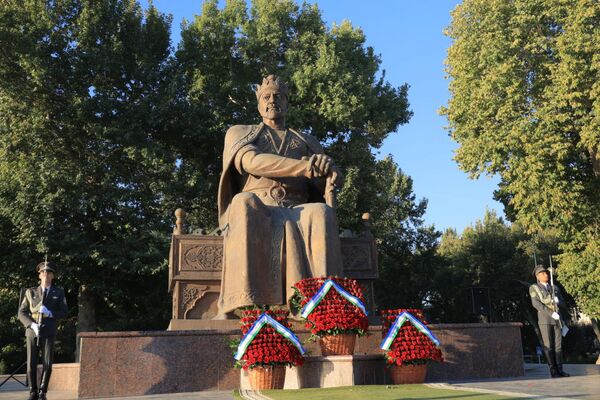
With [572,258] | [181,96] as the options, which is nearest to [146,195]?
[181,96]

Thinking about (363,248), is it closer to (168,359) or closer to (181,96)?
(168,359)

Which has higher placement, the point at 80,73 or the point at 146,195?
the point at 80,73

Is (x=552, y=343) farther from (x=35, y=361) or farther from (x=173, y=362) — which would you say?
(x=35, y=361)

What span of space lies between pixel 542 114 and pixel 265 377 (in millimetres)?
13932

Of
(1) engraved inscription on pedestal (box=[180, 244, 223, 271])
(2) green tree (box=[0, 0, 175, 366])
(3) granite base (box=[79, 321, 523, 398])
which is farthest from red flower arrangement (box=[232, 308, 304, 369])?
(2) green tree (box=[0, 0, 175, 366])

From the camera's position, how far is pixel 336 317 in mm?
7336

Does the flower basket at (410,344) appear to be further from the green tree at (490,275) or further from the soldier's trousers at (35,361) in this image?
the green tree at (490,275)

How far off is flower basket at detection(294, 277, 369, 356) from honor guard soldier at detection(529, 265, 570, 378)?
3.23 meters

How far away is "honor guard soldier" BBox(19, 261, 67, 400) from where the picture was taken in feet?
24.0

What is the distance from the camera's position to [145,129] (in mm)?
21812

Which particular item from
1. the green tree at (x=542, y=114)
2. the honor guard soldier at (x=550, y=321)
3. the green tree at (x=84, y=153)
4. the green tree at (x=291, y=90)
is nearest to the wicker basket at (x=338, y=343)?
the honor guard soldier at (x=550, y=321)

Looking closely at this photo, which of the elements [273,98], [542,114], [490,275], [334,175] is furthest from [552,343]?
[490,275]

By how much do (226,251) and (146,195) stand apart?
12596 mm

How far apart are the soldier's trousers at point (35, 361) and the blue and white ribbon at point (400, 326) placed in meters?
3.90
